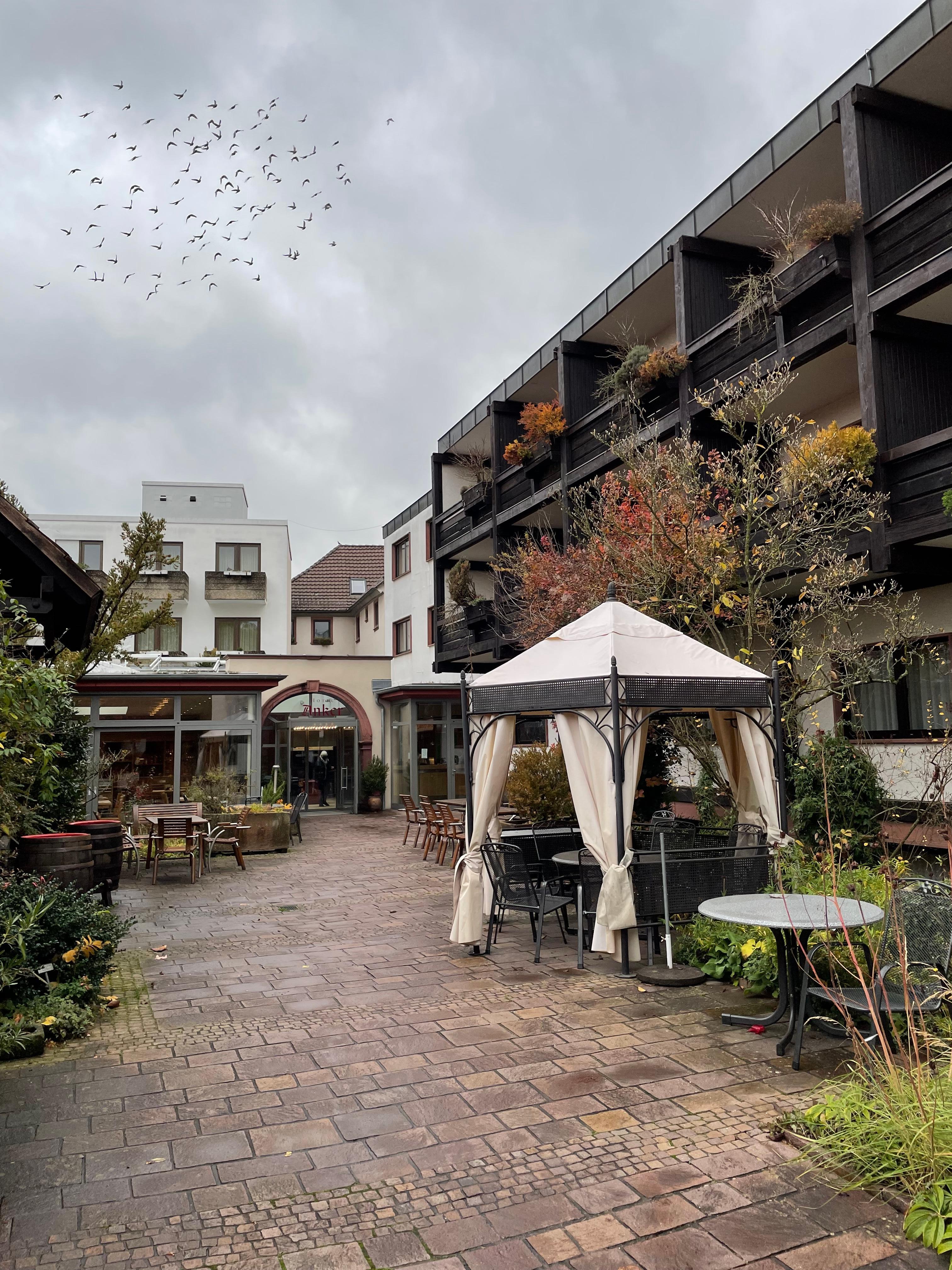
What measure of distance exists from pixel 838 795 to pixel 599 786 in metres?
3.81

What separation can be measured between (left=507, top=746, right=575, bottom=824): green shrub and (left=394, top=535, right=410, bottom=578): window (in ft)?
44.9

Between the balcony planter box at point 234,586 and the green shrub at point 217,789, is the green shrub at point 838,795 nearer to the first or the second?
the green shrub at point 217,789

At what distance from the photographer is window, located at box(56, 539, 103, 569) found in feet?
95.1

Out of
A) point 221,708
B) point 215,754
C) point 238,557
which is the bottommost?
point 215,754

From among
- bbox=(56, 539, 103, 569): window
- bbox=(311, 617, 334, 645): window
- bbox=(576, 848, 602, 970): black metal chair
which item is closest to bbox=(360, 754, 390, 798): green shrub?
bbox=(311, 617, 334, 645): window

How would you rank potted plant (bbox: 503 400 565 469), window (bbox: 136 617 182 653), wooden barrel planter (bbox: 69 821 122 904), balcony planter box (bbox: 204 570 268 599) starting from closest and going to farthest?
wooden barrel planter (bbox: 69 821 122 904)
potted plant (bbox: 503 400 565 469)
window (bbox: 136 617 182 653)
balcony planter box (bbox: 204 570 268 599)

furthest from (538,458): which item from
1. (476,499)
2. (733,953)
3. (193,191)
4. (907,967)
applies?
(907,967)

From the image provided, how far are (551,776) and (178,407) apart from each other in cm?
1219

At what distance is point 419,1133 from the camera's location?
3.97 meters

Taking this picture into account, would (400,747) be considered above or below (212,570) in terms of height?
below

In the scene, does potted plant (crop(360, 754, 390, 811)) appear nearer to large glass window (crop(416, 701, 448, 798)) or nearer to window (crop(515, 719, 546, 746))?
large glass window (crop(416, 701, 448, 798))

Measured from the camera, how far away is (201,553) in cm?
3020

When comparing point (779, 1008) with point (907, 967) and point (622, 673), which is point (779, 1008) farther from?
point (622, 673)

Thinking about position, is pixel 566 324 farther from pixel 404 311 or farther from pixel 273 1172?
pixel 273 1172
